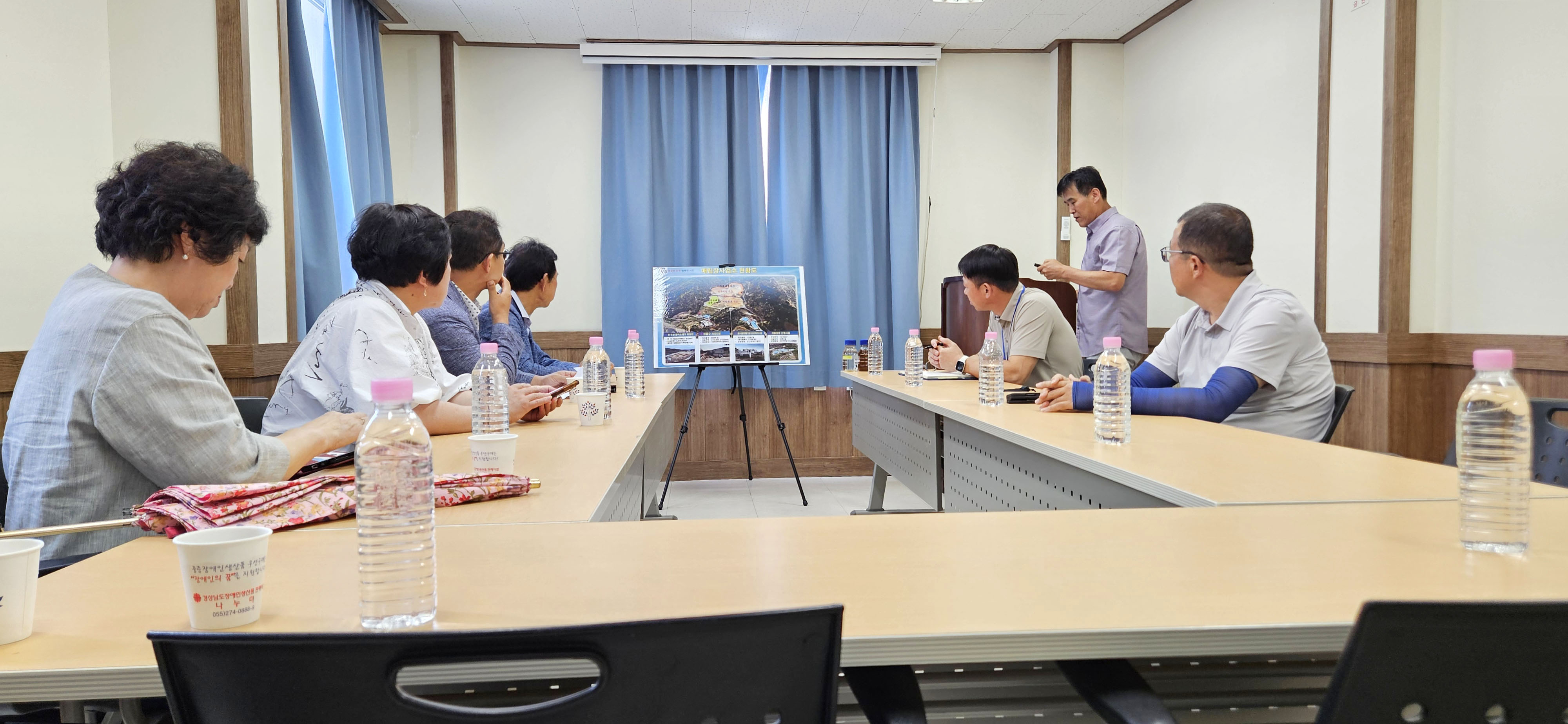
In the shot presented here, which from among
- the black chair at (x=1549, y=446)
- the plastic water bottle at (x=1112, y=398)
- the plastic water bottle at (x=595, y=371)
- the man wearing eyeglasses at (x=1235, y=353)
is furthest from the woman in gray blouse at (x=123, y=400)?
the black chair at (x=1549, y=446)

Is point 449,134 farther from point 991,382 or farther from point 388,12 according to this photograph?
point 991,382

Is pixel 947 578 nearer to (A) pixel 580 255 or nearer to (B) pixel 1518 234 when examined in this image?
(B) pixel 1518 234

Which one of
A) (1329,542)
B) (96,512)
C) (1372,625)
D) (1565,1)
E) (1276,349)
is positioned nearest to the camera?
(1372,625)

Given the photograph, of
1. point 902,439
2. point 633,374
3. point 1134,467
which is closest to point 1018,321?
point 902,439

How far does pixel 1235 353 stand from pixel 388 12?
15.7 feet

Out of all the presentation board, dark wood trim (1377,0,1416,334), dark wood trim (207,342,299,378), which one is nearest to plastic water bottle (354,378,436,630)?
dark wood trim (207,342,299,378)

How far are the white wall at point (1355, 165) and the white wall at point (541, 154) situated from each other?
4.10m

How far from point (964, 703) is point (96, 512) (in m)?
1.29

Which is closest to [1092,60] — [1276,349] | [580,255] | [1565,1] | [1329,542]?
[1565,1]

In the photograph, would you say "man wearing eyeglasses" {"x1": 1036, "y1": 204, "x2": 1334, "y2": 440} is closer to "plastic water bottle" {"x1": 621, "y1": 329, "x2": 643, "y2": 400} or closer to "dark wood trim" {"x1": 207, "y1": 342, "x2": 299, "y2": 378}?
"plastic water bottle" {"x1": 621, "y1": 329, "x2": 643, "y2": 400}

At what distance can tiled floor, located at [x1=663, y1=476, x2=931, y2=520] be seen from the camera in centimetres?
506

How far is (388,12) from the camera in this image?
519 cm

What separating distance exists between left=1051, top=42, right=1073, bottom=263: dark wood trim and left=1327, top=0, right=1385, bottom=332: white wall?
6.80 ft

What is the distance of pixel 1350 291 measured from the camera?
4012mm
